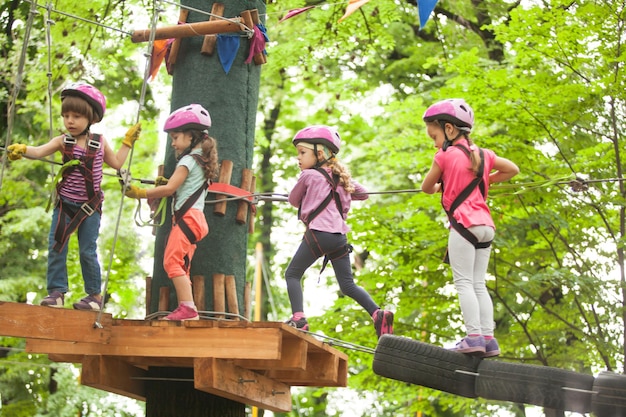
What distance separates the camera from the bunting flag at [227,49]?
22.5 ft

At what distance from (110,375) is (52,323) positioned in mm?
628

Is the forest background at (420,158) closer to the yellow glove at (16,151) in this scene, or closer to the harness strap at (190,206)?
the yellow glove at (16,151)

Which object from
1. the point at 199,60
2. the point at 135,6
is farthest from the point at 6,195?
the point at 199,60

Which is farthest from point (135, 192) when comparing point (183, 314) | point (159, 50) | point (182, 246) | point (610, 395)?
point (610, 395)

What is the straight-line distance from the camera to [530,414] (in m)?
13.3

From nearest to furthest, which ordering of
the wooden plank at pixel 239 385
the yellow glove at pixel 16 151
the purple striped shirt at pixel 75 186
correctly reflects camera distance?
the wooden plank at pixel 239 385 → the yellow glove at pixel 16 151 → the purple striped shirt at pixel 75 186

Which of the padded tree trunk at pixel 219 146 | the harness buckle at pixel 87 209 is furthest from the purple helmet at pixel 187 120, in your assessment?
the harness buckle at pixel 87 209

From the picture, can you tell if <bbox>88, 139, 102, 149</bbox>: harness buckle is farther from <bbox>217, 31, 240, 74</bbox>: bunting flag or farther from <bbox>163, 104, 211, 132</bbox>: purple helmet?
<bbox>217, 31, 240, 74</bbox>: bunting flag

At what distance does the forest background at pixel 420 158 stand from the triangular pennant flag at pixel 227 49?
1241mm

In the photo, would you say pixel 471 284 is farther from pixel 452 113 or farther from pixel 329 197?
pixel 329 197

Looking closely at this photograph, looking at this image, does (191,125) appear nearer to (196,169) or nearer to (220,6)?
(196,169)

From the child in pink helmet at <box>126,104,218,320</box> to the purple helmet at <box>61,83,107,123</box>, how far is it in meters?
0.47

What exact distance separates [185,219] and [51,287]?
3.23 feet

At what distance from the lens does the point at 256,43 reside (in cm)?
697
